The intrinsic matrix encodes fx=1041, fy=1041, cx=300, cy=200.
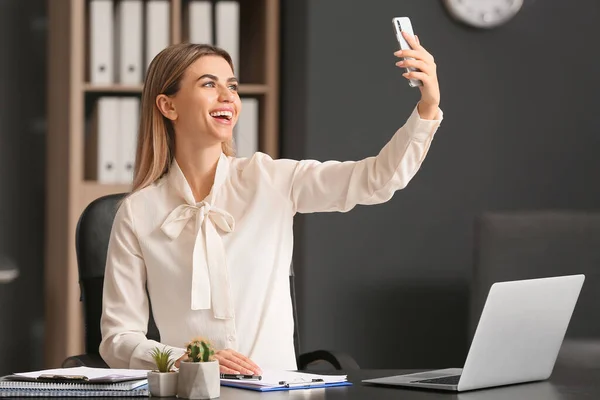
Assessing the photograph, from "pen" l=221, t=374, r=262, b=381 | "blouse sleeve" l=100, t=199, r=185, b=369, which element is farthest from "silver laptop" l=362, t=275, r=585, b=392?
"blouse sleeve" l=100, t=199, r=185, b=369

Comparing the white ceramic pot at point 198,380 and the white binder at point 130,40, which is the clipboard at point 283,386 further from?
the white binder at point 130,40

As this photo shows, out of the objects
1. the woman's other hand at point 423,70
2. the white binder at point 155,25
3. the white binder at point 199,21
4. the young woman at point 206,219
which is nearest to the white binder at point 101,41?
the white binder at point 155,25

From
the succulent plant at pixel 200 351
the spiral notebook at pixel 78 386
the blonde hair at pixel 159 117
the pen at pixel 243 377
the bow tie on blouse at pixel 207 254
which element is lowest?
the pen at pixel 243 377

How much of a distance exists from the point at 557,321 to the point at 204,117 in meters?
0.92

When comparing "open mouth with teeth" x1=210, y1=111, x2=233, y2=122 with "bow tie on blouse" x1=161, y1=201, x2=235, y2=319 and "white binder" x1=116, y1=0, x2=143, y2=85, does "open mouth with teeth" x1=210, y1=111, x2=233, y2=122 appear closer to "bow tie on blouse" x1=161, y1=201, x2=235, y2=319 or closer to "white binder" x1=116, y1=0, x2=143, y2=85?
"bow tie on blouse" x1=161, y1=201, x2=235, y2=319

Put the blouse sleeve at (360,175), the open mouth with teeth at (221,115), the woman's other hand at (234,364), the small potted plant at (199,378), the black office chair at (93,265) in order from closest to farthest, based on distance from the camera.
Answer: the small potted plant at (199,378), the woman's other hand at (234,364), the blouse sleeve at (360,175), the open mouth with teeth at (221,115), the black office chair at (93,265)

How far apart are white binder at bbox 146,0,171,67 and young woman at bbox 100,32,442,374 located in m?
1.40

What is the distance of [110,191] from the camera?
387cm

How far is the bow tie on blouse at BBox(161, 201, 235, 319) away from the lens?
2225mm

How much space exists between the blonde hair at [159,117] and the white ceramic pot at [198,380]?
0.84m

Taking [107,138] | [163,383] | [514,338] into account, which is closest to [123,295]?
[163,383]

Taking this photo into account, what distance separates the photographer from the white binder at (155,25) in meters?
3.82

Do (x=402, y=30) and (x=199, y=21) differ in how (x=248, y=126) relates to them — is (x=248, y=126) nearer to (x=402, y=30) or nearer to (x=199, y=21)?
(x=199, y=21)

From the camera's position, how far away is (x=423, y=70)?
1.94 m
